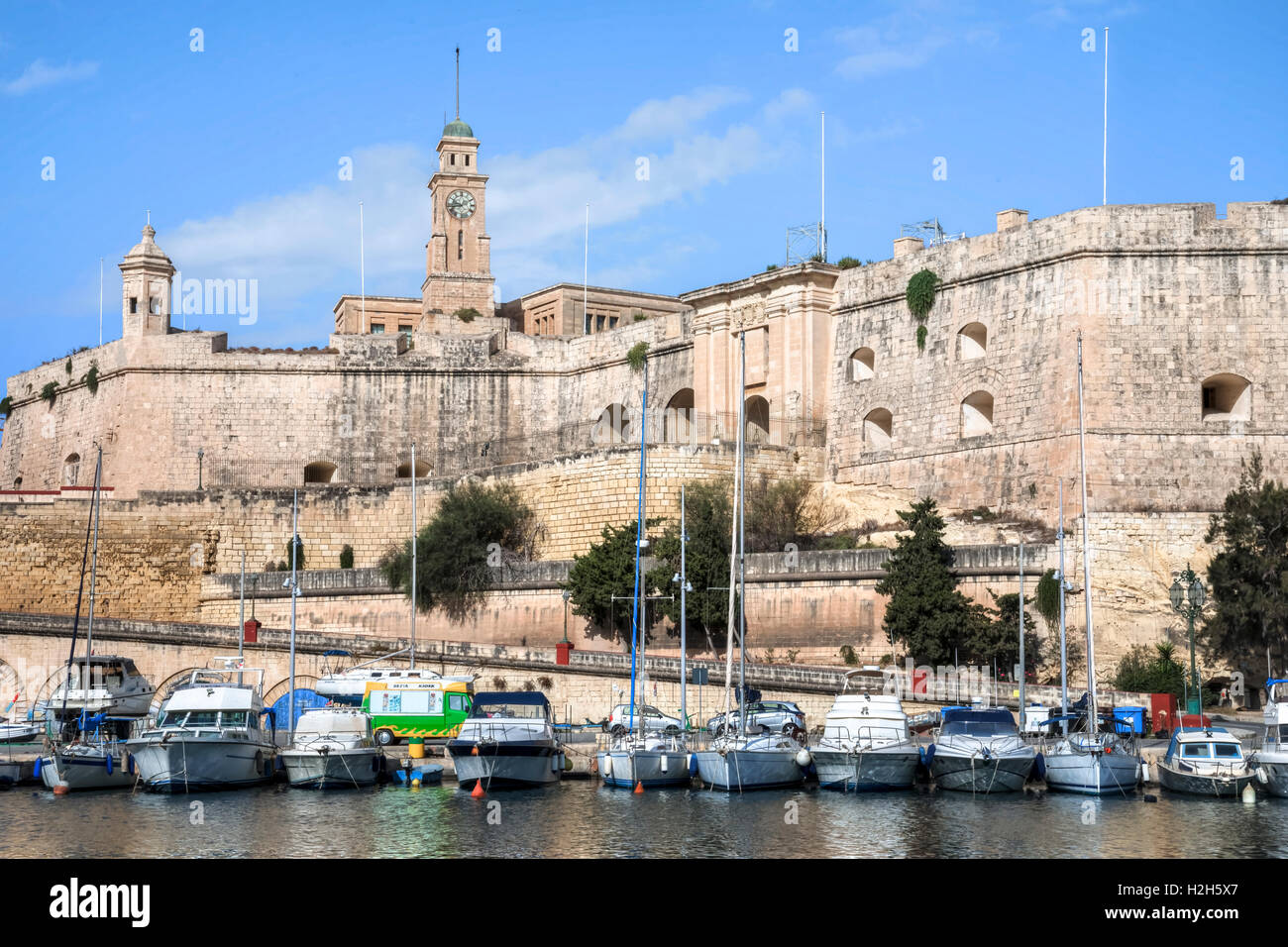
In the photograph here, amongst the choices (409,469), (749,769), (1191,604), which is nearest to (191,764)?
(749,769)

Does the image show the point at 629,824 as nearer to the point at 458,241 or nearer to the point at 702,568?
the point at 702,568

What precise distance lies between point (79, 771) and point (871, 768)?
12513 millimetres

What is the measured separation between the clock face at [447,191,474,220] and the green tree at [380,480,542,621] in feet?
56.2

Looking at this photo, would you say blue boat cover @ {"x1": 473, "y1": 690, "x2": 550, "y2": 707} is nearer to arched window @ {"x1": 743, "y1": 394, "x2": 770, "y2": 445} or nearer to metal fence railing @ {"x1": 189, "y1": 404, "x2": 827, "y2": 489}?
arched window @ {"x1": 743, "y1": 394, "x2": 770, "y2": 445}

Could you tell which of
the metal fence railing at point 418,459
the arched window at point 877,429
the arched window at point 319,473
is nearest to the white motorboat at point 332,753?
the arched window at point 877,429

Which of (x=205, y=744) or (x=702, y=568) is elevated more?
(x=702, y=568)

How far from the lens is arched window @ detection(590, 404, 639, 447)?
4703cm

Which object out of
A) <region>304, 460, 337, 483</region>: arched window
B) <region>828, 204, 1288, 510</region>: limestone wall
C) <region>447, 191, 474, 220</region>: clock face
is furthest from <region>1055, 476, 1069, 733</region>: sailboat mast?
<region>447, 191, 474, 220</region>: clock face

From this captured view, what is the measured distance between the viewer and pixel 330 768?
25469mm
